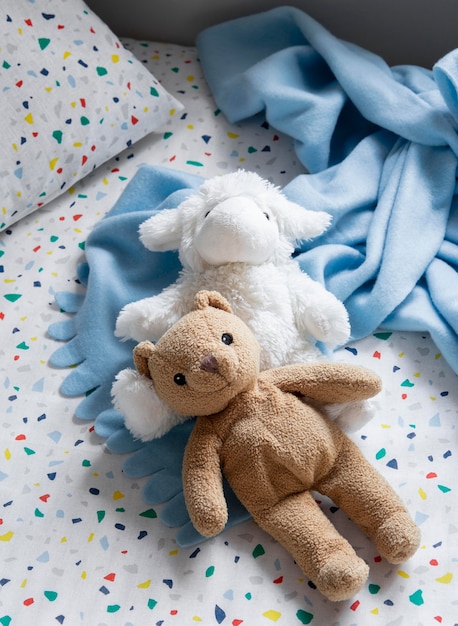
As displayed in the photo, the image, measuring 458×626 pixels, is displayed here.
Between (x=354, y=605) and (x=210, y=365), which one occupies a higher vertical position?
(x=210, y=365)

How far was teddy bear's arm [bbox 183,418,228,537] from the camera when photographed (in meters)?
0.97

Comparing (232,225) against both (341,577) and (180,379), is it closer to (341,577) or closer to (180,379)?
(180,379)

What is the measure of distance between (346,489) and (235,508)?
0.15 m

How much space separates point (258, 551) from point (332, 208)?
613 mm

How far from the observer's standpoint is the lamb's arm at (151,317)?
1132mm

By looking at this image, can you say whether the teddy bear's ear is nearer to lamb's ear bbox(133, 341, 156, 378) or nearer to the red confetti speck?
lamb's ear bbox(133, 341, 156, 378)

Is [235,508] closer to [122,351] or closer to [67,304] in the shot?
[122,351]

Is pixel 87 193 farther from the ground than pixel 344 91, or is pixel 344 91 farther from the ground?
pixel 344 91

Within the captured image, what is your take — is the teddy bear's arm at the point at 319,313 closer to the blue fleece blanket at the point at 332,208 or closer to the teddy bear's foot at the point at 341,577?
the blue fleece blanket at the point at 332,208

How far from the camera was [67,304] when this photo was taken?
52.0 inches

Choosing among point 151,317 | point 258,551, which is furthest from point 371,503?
point 151,317

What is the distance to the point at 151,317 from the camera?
1.13 m

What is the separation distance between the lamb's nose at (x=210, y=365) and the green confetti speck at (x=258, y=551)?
0.24m

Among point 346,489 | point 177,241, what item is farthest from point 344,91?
point 346,489
